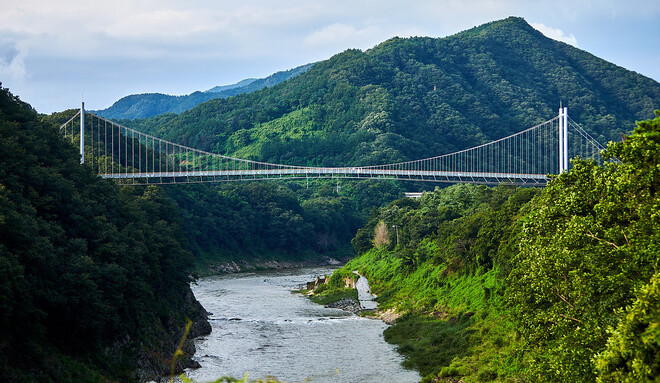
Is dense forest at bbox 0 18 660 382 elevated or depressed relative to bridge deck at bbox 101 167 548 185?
depressed

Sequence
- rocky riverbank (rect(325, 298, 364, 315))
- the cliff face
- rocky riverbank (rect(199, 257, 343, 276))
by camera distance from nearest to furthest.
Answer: the cliff face, rocky riverbank (rect(325, 298, 364, 315)), rocky riverbank (rect(199, 257, 343, 276))

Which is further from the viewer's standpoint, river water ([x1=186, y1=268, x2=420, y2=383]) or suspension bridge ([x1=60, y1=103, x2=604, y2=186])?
suspension bridge ([x1=60, y1=103, x2=604, y2=186])

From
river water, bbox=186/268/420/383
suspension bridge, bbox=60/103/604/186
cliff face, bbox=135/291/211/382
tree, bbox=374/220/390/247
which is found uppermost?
suspension bridge, bbox=60/103/604/186

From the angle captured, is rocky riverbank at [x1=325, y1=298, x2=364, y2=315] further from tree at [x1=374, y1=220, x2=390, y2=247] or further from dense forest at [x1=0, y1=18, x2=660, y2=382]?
tree at [x1=374, y1=220, x2=390, y2=247]

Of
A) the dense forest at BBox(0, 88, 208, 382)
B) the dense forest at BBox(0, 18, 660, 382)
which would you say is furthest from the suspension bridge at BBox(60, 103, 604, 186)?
the dense forest at BBox(0, 88, 208, 382)

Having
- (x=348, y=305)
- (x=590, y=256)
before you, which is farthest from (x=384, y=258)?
(x=590, y=256)

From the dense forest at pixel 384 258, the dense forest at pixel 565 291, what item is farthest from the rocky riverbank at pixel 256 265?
the dense forest at pixel 565 291

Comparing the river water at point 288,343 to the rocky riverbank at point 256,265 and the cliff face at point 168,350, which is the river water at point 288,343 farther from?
the rocky riverbank at point 256,265
